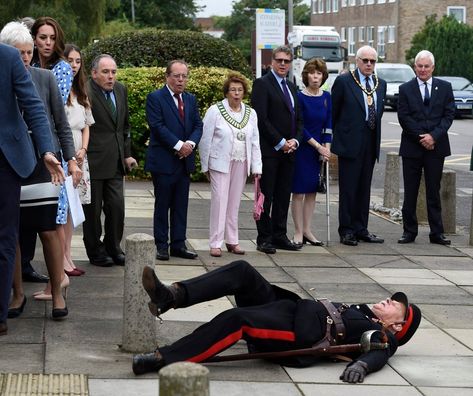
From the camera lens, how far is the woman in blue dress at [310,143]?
12.4 meters

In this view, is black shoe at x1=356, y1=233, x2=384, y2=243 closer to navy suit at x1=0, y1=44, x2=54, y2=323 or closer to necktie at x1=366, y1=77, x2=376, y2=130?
necktie at x1=366, y1=77, x2=376, y2=130

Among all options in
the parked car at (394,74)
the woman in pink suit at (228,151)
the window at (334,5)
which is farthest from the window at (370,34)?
the woman in pink suit at (228,151)

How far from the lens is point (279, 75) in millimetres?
12148

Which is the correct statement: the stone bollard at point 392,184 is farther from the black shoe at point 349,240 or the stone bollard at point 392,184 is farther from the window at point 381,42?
the window at point 381,42

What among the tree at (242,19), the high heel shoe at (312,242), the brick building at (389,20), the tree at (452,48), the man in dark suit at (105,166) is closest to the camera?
the man in dark suit at (105,166)

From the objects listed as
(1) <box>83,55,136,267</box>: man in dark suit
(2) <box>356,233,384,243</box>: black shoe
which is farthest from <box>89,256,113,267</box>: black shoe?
(2) <box>356,233,384,243</box>: black shoe

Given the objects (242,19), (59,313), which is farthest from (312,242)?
(242,19)

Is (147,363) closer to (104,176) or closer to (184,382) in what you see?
(184,382)

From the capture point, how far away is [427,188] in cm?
1335

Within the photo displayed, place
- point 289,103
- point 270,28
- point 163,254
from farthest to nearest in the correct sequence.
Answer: point 270,28 → point 289,103 → point 163,254

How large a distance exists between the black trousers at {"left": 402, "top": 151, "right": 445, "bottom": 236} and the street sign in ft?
57.3

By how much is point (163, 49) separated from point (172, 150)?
867 cm

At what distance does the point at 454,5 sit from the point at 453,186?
65748mm

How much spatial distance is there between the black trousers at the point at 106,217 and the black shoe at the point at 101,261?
0.10ft
